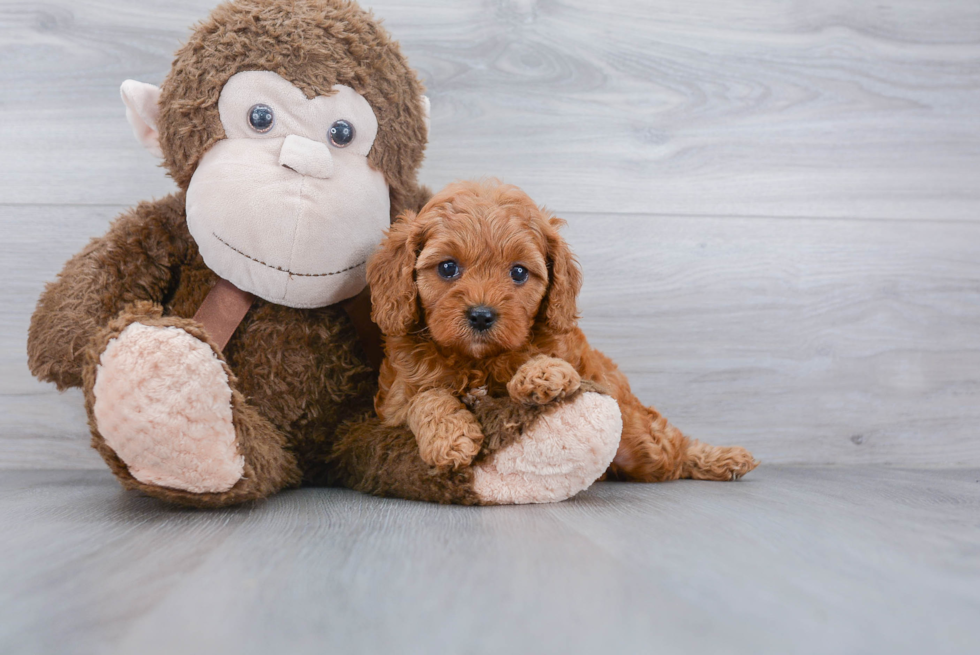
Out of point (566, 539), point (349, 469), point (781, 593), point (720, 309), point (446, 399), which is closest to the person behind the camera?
point (781, 593)

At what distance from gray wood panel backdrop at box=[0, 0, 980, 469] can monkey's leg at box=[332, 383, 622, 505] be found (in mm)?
642

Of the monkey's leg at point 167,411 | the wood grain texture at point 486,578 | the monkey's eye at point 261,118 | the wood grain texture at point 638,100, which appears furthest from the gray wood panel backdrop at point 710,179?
the monkey's leg at point 167,411

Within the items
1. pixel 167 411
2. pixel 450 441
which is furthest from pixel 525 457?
pixel 167 411

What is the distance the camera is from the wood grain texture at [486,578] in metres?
0.60

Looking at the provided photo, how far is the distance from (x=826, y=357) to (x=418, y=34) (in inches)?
47.0

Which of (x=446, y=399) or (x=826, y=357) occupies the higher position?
(x=446, y=399)

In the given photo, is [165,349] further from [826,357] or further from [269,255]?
[826,357]

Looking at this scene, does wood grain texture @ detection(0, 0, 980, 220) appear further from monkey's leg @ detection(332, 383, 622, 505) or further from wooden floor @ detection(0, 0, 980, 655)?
monkey's leg @ detection(332, 383, 622, 505)

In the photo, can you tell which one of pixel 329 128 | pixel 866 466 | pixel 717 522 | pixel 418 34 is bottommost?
pixel 866 466

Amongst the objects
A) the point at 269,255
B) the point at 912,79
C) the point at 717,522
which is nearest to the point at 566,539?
the point at 717,522

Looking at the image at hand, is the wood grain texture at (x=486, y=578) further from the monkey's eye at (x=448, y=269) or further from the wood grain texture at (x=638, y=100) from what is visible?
the wood grain texture at (x=638, y=100)

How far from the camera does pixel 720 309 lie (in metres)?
1.63

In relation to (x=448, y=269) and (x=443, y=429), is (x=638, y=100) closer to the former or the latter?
(x=448, y=269)

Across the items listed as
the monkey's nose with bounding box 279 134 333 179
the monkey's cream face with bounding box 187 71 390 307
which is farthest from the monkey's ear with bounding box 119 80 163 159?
the monkey's nose with bounding box 279 134 333 179
